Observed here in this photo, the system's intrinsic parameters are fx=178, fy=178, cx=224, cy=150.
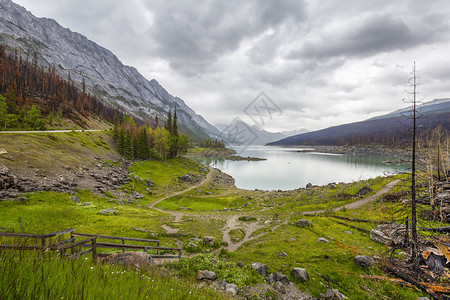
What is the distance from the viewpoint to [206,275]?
8727 millimetres

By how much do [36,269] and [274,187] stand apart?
5682 centimetres

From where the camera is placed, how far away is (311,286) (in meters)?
8.73

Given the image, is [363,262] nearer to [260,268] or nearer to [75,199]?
[260,268]

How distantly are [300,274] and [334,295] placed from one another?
1579mm

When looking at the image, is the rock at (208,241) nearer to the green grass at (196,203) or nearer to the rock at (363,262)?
the rock at (363,262)

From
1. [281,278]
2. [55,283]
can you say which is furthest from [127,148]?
[55,283]

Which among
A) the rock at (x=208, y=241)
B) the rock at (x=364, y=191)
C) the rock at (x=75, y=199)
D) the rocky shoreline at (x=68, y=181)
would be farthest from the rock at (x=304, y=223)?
the rocky shoreline at (x=68, y=181)

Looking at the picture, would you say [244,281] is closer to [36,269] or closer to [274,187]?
[36,269]

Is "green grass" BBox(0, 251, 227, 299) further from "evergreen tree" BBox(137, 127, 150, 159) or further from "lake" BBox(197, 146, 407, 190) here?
"evergreen tree" BBox(137, 127, 150, 159)

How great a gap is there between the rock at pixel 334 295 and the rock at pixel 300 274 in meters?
1.10

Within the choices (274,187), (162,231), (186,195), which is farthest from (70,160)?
(274,187)

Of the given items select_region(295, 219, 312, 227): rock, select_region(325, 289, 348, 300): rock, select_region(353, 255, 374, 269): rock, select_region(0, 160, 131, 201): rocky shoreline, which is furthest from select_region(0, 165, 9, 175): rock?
select_region(353, 255, 374, 269): rock

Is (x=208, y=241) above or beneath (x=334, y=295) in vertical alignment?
beneath

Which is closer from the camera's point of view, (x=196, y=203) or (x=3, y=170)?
(x=3, y=170)
